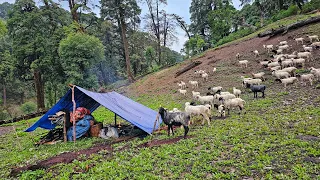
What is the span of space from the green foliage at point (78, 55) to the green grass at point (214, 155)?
13.8 metres

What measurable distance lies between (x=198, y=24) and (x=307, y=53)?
31.3m

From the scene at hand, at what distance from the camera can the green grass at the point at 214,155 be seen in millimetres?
5391

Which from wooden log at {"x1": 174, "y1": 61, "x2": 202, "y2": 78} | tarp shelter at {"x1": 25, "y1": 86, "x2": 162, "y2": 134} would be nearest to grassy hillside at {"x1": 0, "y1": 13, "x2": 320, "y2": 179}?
tarp shelter at {"x1": 25, "y1": 86, "x2": 162, "y2": 134}

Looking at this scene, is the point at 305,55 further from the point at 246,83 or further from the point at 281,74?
the point at 246,83

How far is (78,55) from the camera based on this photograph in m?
22.6

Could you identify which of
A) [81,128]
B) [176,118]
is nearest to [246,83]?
[176,118]

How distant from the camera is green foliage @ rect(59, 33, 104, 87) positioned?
22266 mm

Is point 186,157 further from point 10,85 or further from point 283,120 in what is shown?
point 10,85

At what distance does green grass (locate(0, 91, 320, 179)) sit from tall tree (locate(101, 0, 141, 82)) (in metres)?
21.6

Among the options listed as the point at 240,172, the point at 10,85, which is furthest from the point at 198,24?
the point at 240,172

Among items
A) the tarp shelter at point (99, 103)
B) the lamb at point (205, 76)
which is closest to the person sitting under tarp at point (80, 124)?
the tarp shelter at point (99, 103)

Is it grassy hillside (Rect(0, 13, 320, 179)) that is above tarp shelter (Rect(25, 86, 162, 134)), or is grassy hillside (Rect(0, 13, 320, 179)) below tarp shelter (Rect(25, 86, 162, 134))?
below

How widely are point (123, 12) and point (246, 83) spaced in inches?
792

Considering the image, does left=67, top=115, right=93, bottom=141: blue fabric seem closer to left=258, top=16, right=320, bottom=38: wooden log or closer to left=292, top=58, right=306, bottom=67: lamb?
left=292, top=58, right=306, bottom=67: lamb
